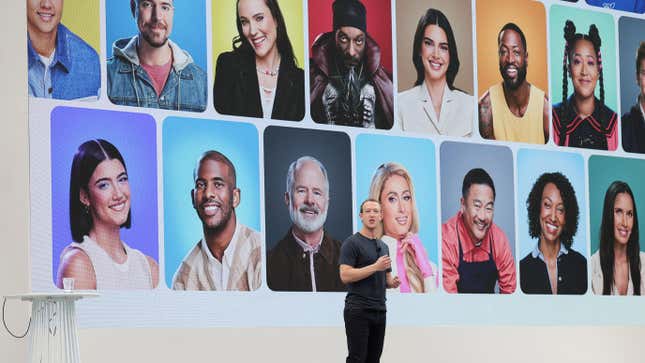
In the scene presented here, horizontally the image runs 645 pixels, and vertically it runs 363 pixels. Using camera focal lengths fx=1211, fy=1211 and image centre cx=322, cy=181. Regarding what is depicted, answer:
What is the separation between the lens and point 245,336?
7.47 meters

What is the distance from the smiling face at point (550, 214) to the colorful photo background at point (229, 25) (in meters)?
2.32

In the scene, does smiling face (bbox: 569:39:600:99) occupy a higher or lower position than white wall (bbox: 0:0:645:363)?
higher

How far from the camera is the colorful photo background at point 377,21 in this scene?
8102 mm

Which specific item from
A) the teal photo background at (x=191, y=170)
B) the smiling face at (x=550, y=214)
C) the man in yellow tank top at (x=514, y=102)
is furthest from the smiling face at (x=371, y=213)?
the smiling face at (x=550, y=214)

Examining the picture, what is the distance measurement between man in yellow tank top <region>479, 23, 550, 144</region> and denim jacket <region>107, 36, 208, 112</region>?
7.76 feet

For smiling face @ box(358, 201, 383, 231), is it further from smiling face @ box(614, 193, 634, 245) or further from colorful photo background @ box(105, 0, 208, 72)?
smiling face @ box(614, 193, 634, 245)

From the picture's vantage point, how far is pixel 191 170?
24.4 ft

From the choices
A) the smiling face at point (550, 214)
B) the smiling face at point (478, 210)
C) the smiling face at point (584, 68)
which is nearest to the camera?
the smiling face at point (478, 210)

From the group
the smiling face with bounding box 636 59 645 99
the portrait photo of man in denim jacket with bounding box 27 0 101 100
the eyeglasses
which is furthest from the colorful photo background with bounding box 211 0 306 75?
the smiling face with bounding box 636 59 645 99

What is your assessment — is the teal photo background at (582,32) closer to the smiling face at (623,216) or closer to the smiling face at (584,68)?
the smiling face at (584,68)

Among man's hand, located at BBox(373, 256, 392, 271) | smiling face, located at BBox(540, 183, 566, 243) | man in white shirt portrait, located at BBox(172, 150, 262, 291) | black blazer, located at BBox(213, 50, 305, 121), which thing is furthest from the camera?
smiling face, located at BBox(540, 183, 566, 243)

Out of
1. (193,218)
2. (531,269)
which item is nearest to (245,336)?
(193,218)

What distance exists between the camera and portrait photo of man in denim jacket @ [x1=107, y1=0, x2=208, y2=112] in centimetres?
718

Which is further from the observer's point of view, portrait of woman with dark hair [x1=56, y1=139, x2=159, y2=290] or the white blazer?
the white blazer
